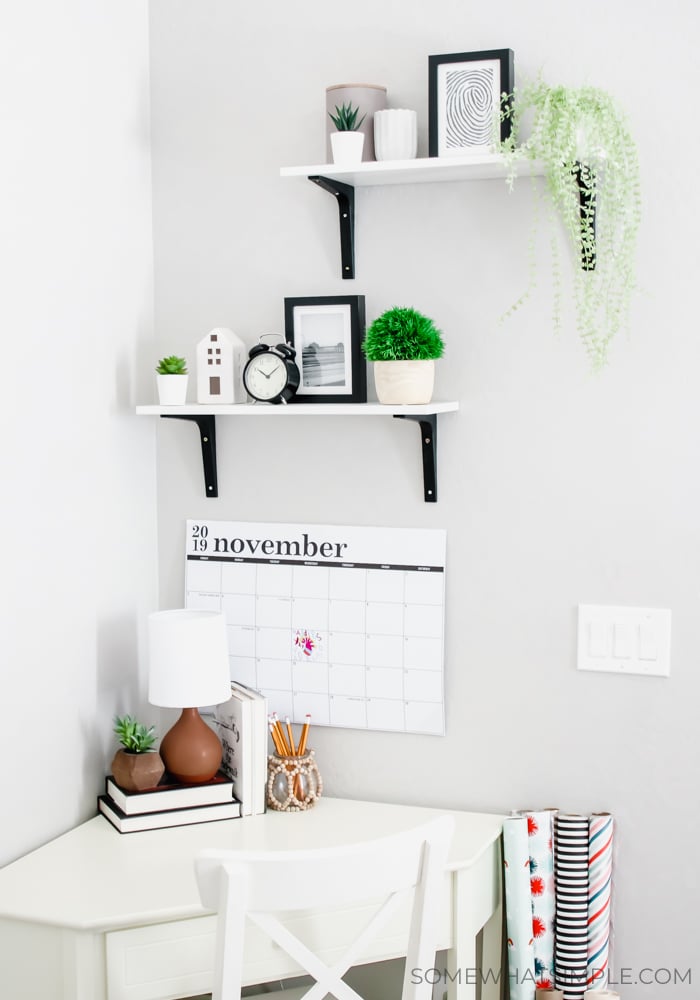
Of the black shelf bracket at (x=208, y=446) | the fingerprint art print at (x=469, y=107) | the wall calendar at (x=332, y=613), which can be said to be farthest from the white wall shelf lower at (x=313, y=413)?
the fingerprint art print at (x=469, y=107)

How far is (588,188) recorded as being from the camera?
69.1 inches

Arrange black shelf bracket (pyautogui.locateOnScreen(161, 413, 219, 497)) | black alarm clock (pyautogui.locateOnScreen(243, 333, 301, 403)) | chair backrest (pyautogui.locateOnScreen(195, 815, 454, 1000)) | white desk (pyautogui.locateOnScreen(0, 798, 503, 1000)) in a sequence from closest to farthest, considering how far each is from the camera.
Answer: chair backrest (pyautogui.locateOnScreen(195, 815, 454, 1000))
white desk (pyautogui.locateOnScreen(0, 798, 503, 1000))
black alarm clock (pyautogui.locateOnScreen(243, 333, 301, 403))
black shelf bracket (pyautogui.locateOnScreen(161, 413, 219, 497))

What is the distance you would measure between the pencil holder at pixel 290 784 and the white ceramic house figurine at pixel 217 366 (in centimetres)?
68

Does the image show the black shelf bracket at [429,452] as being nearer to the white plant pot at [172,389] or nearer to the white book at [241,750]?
the white plant pot at [172,389]

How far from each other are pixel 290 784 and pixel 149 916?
0.46 metres

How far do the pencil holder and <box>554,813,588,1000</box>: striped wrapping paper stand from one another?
18.3 inches

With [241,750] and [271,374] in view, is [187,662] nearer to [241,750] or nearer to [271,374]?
[241,750]

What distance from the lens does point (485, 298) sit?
1.92 m

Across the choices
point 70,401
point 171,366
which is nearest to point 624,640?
point 171,366

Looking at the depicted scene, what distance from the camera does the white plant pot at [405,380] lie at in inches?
71.9

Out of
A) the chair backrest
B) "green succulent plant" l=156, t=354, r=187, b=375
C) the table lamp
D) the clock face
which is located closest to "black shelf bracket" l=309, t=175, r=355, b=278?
the clock face

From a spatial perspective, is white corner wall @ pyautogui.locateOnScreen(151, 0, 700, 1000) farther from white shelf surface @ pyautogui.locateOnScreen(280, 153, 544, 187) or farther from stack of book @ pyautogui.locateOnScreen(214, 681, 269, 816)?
stack of book @ pyautogui.locateOnScreen(214, 681, 269, 816)

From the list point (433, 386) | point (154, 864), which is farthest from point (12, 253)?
point (154, 864)

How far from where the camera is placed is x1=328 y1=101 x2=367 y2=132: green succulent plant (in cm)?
184
